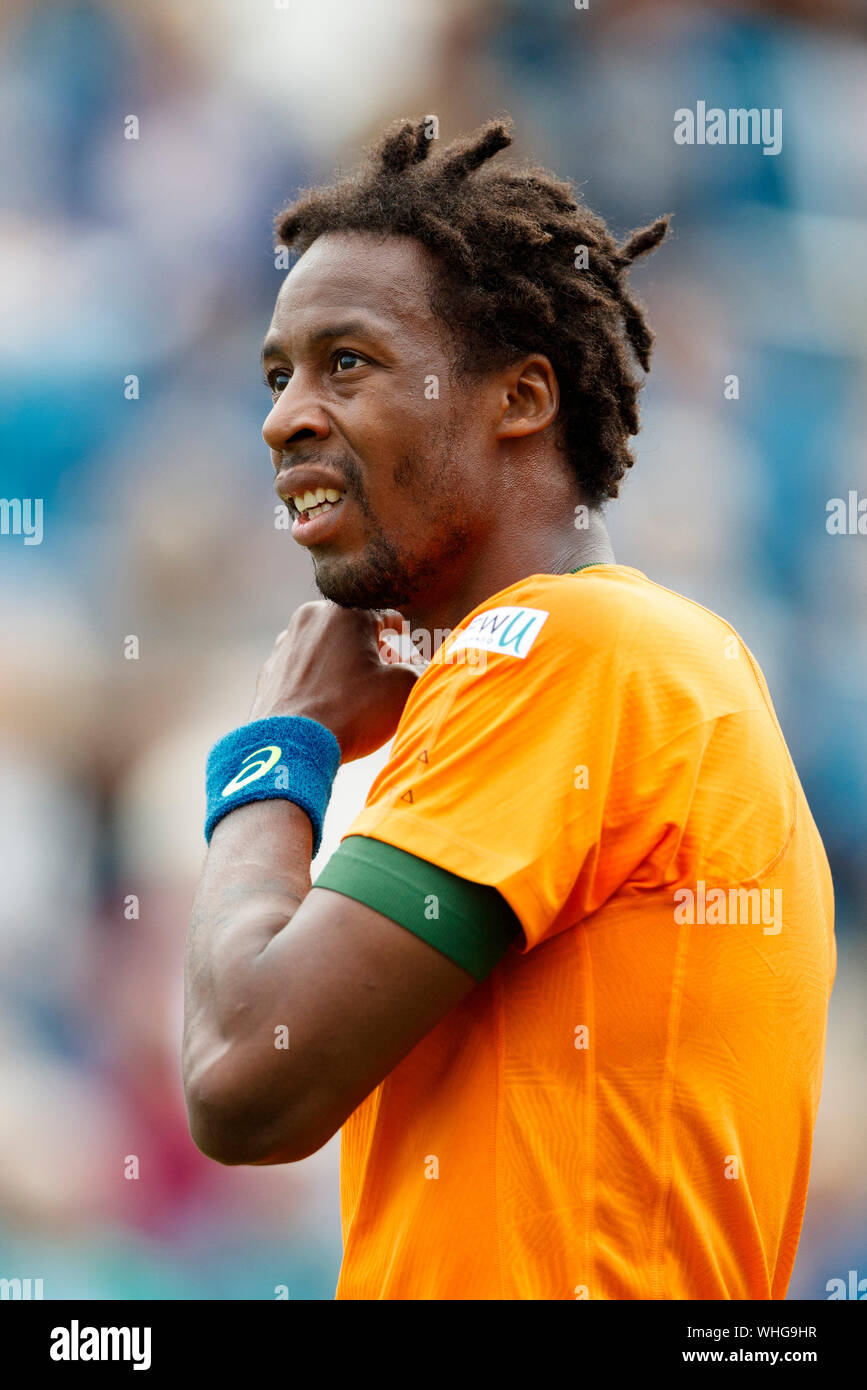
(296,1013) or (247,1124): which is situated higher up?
(296,1013)

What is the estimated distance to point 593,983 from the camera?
149 centimetres

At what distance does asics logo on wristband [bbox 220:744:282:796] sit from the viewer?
1801mm

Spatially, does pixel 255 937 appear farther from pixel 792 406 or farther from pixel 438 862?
pixel 792 406

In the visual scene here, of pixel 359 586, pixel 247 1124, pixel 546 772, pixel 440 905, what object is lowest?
pixel 247 1124

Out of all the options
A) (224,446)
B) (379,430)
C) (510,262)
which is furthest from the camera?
(224,446)

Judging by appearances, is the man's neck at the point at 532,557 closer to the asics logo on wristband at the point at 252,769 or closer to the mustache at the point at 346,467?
the mustache at the point at 346,467

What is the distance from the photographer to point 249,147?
18.7 ft

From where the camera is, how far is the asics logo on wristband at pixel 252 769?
5.91ft

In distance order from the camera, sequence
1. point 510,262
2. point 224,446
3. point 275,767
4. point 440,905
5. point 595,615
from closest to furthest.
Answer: point 440,905 < point 595,615 < point 275,767 < point 510,262 < point 224,446

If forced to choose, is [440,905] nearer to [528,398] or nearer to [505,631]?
[505,631]

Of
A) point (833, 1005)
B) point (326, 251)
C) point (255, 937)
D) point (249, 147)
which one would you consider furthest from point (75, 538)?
point (255, 937)

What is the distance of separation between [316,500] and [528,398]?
328mm

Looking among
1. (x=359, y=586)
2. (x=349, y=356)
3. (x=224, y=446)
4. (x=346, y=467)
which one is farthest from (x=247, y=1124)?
(x=224, y=446)

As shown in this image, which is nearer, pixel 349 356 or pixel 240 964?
pixel 240 964
